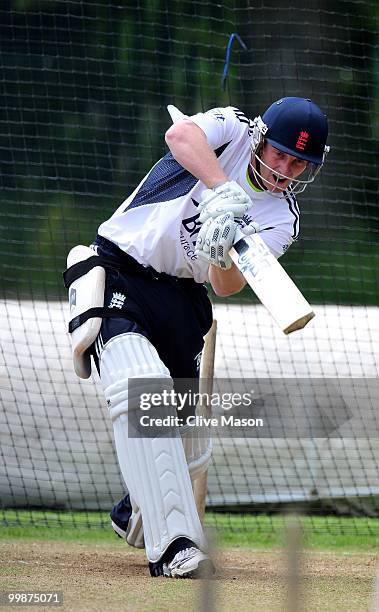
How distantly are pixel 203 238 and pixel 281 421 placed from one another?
3.42m

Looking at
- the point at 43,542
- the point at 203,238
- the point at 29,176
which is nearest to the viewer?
the point at 203,238

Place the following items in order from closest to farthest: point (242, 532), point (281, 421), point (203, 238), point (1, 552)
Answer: point (203, 238) < point (1, 552) < point (242, 532) < point (281, 421)

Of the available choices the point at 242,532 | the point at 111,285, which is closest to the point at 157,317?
the point at 111,285

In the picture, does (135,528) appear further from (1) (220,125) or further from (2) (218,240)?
(1) (220,125)

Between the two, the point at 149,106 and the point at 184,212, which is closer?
the point at 184,212

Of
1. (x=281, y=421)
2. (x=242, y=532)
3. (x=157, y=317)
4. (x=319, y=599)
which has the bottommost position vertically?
(x=242, y=532)

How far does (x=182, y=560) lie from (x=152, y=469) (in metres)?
0.33

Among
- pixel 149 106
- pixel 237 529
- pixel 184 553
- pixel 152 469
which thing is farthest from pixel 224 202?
pixel 149 106

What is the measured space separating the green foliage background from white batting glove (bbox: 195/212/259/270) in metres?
5.34

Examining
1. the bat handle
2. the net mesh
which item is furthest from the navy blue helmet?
the net mesh

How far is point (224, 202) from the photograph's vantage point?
3.61 meters

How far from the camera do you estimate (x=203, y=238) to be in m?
3.66

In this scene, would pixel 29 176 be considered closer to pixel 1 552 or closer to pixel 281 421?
pixel 281 421

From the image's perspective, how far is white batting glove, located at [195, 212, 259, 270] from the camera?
359cm
